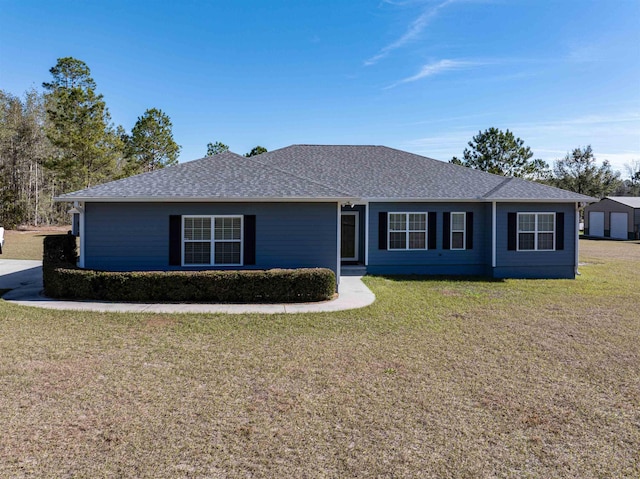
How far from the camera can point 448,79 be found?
17.1 metres

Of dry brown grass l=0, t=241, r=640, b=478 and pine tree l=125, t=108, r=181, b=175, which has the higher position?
pine tree l=125, t=108, r=181, b=175

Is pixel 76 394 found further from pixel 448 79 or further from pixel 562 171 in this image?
pixel 562 171

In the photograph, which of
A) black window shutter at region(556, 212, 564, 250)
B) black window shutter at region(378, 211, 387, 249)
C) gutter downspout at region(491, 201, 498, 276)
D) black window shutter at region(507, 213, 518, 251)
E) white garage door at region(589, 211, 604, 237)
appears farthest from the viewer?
white garage door at region(589, 211, 604, 237)

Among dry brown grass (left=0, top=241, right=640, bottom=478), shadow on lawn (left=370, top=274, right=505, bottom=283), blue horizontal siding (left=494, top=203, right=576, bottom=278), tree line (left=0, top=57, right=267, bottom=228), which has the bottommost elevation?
dry brown grass (left=0, top=241, right=640, bottom=478)

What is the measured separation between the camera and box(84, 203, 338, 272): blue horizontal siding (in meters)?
11.4

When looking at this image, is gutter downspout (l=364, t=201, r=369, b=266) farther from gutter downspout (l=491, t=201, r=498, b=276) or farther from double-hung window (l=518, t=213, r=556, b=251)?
double-hung window (l=518, t=213, r=556, b=251)

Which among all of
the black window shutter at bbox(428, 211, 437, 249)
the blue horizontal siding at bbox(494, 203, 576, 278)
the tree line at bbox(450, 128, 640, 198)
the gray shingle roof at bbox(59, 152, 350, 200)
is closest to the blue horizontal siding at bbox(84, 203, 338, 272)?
the gray shingle roof at bbox(59, 152, 350, 200)

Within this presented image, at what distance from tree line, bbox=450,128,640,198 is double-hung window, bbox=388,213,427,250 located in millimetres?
32363

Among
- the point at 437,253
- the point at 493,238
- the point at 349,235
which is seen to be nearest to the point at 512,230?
the point at 493,238

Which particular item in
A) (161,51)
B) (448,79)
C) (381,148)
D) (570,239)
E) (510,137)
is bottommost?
(570,239)

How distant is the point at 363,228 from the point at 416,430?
1162 cm

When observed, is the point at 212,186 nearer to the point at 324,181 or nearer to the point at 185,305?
the point at 185,305

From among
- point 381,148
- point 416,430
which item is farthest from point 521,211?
point 416,430

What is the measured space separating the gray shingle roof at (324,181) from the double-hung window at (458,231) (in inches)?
34.1
